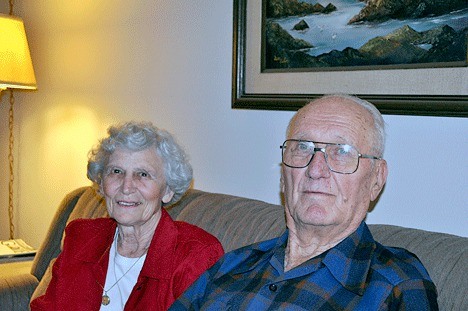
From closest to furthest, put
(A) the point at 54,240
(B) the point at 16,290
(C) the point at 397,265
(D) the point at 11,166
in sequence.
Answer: (C) the point at 397,265 → (B) the point at 16,290 → (A) the point at 54,240 → (D) the point at 11,166

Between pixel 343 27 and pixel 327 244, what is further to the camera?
pixel 343 27

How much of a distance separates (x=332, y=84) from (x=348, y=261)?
30.0 inches

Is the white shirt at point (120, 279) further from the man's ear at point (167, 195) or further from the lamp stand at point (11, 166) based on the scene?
the lamp stand at point (11, 166)

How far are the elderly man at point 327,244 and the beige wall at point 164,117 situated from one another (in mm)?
325

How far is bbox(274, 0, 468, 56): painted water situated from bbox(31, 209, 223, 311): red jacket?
692mm

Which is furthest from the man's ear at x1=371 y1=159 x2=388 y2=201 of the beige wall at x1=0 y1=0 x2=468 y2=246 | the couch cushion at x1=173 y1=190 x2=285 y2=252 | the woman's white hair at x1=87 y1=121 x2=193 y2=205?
the woman's white hair at x1=87 y1=121 x2=193 y2=205

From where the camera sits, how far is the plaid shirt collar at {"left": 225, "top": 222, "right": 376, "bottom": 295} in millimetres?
1470

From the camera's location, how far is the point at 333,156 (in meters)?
1.60

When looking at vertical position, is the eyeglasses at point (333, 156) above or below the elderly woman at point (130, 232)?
above

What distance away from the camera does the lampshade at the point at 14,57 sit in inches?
127

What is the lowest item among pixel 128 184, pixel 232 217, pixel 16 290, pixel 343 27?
pixel 16 290

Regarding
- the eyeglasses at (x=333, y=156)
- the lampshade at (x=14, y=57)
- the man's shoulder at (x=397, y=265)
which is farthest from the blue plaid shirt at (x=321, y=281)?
the lampshade at (x=14, y=57)

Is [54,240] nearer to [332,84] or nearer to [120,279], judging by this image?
[120,279]

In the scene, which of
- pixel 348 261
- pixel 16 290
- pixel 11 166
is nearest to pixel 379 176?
pixel 348 261
